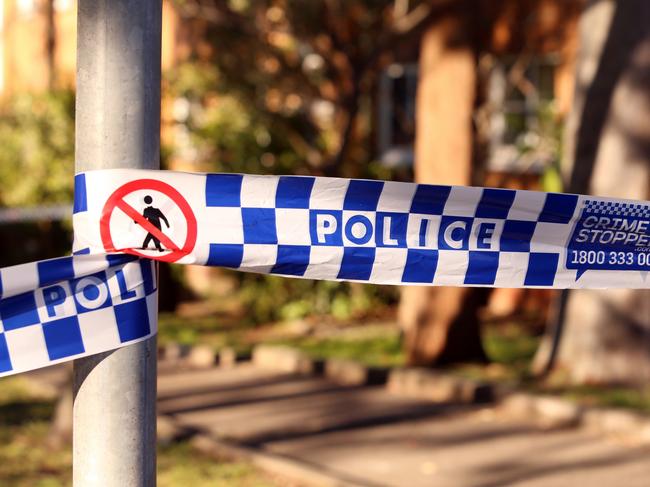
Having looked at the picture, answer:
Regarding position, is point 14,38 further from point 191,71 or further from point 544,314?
point 544,314

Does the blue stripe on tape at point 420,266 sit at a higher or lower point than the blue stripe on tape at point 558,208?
lower

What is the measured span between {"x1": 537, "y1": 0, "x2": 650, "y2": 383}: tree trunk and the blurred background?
0.02m

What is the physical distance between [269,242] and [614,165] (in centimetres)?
760

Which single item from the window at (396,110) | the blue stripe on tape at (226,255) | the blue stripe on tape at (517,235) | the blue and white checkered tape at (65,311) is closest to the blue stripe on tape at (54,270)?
the blue and white checkered tape at (65,311)

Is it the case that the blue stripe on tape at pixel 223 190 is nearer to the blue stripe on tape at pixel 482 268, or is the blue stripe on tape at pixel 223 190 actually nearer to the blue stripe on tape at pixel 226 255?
the blue stripe on tape at pixel 226 255

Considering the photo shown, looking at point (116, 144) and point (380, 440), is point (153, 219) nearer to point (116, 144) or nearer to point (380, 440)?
point (116, 144)

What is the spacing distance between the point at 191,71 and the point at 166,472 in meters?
9.23

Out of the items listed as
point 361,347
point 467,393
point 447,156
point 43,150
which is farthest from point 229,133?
point 467,393

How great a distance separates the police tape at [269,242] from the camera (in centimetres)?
340

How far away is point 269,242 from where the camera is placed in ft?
12.1

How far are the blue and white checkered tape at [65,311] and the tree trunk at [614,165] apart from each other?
7887mm

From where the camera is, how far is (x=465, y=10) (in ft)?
39.2

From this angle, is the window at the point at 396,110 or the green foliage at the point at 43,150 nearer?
the green foliage at the point at 43,150

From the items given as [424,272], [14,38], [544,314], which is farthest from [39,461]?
[14,38]
